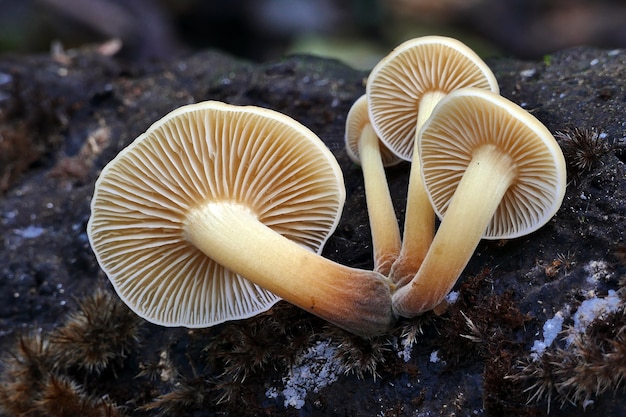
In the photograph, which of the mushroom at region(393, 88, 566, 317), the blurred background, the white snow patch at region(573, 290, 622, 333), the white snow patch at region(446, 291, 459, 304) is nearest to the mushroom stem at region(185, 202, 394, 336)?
the mushroom at region(393, 88, 566, 317)

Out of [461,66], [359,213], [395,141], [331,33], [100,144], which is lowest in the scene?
[331,33]

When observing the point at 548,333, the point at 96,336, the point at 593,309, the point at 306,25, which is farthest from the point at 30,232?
the point at 306,25

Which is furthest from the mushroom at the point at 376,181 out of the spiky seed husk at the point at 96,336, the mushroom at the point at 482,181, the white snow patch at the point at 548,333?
the spiky seed husk at the point at 96,336

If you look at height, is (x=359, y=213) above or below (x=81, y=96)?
above

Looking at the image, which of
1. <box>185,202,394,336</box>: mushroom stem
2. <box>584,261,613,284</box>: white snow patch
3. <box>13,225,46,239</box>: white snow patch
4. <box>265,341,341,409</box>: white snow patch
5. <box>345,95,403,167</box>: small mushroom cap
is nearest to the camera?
<box>584,261,613,284</box>: white snow patch

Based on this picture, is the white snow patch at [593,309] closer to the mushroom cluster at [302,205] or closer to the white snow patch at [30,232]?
the mushroom cluster at [302,205]

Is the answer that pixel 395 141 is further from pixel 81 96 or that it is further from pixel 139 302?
pixel 81 96

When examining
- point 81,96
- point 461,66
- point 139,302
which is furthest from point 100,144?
point 461,66

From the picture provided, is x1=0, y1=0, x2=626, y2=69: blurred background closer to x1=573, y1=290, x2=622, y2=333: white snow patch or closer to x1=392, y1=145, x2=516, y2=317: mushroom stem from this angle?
x1=392, y1=145, x2=516, y2=317: mushroom stem
